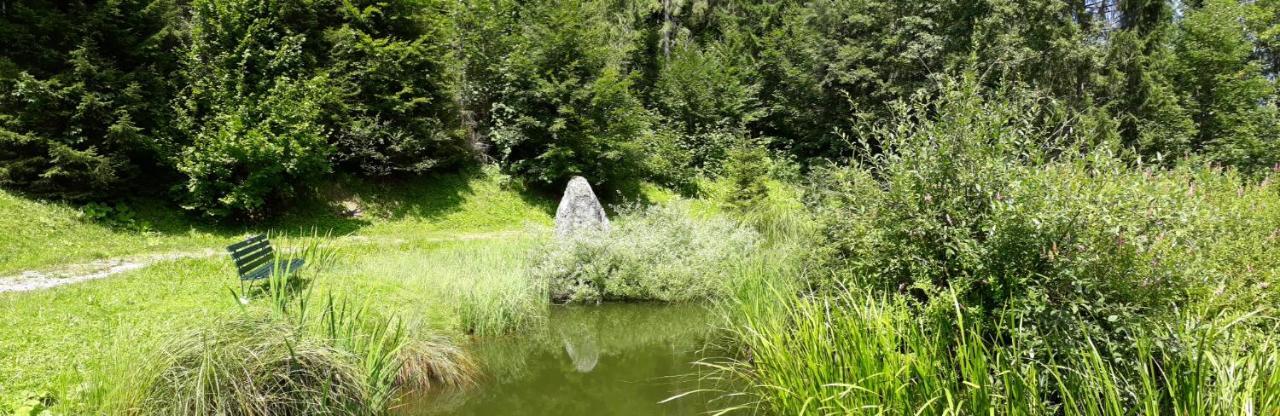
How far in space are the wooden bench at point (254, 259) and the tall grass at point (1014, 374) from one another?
5.84 m

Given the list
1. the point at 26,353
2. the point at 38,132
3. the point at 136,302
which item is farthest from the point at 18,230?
the point at 26,353

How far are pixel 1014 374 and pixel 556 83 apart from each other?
1702 cm

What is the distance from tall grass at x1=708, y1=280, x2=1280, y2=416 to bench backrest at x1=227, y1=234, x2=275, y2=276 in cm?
642

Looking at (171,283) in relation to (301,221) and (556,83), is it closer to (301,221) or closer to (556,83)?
(301,221)

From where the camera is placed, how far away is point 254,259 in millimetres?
7980

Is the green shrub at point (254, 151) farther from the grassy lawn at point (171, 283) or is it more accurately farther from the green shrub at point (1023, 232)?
the green shrub at point (1023, 232)

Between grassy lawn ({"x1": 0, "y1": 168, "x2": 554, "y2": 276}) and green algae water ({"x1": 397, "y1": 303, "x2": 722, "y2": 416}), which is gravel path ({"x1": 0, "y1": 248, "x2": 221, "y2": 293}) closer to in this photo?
grassy lawn ({"x1": 0, "y1": 168, "x2": 554, "y2": 276})

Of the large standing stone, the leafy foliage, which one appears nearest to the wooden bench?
the large standing stone

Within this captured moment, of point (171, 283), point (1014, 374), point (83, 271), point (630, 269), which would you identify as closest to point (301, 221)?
point (83, 271)

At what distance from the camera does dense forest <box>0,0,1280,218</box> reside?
11266mm

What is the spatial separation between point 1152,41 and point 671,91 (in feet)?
68.7

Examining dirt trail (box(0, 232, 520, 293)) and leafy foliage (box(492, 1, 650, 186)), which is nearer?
dirt trail (box(0, 232, 520, 293))

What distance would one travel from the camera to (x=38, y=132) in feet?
36.0

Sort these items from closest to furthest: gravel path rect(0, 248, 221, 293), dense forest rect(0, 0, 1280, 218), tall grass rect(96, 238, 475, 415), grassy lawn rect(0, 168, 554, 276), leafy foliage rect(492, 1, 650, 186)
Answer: tall grass rect(96, 238, 475, 415) < gravel path rect(0, 248, 221, 293) < grassy lawn rect(0, 168, 554, 276) < dense forest rect(0, 0, 1280, 218) < leafy foliage rect(492, 1, 650, 186)
